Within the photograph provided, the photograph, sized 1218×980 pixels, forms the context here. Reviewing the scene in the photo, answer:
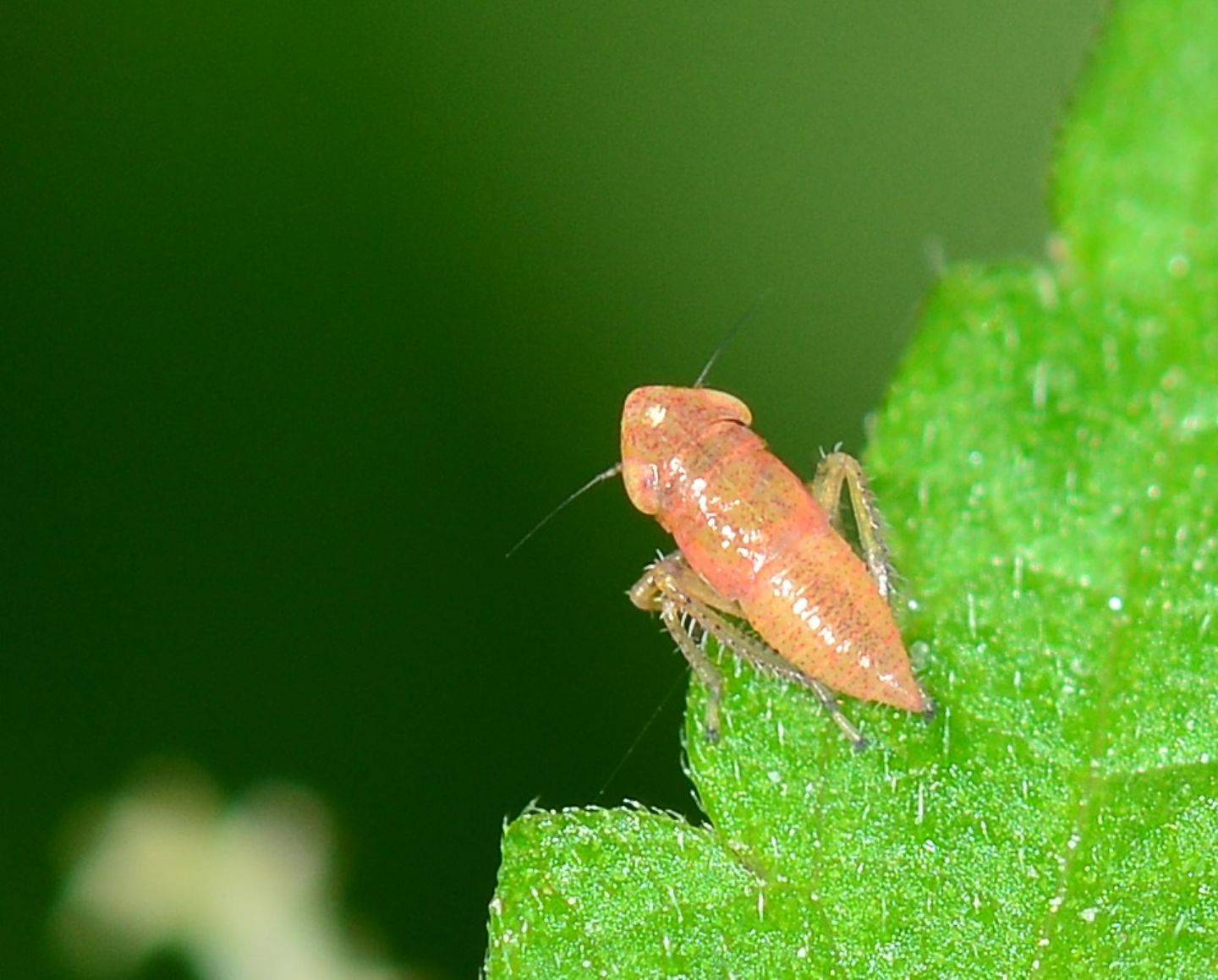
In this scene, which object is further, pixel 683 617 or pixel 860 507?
pixel 683 617

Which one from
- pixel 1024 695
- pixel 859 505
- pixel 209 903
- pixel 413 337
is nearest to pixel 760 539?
pixel 859 505

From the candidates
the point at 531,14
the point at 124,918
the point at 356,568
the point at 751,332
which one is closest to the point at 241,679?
the point at 356,568

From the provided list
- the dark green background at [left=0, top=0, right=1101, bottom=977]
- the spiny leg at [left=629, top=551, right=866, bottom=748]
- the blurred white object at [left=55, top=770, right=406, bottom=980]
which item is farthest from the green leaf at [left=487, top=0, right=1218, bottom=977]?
the blurred white object at [left=55, top=770, right=406, bottom=980]

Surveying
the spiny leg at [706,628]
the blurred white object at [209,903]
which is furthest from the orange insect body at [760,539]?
the blurred white object at [209,903]

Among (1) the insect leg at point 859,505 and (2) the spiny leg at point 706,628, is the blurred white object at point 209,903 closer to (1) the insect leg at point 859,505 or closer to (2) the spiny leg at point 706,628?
(2) the spiny leg at point 706,628

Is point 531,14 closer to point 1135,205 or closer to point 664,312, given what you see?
point 664,312

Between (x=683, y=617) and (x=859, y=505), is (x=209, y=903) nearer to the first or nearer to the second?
(x=683, y=617)

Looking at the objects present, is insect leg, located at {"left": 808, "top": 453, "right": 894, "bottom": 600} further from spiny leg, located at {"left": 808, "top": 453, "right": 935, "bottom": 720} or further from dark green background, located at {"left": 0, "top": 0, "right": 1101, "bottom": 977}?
dark green background, located at {"left": 0, "top": 0, "right": 1101, "bottom": 977}
